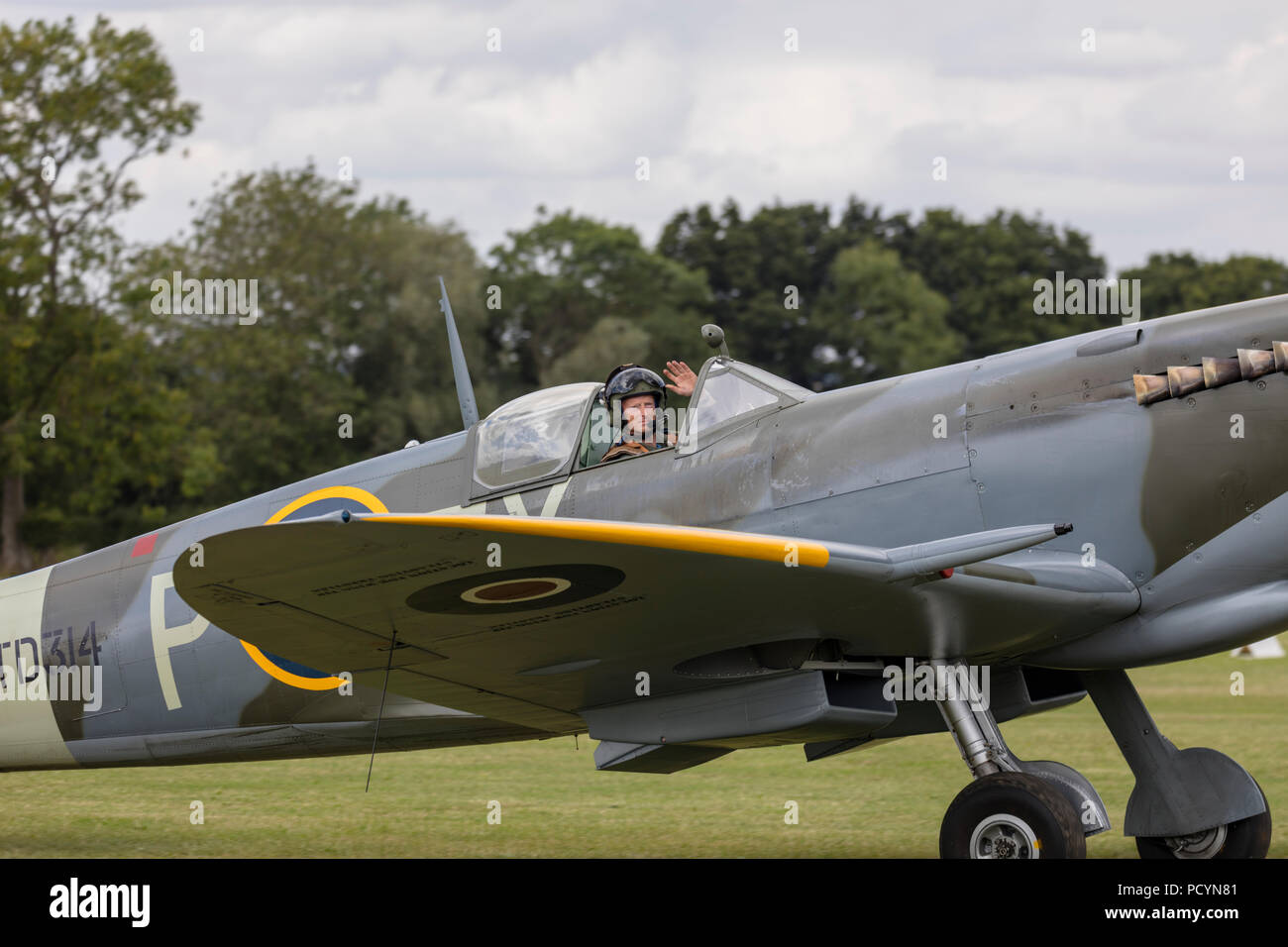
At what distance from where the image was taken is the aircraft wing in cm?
447

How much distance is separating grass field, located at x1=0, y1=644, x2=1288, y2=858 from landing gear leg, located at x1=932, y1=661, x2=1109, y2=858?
4.35ft

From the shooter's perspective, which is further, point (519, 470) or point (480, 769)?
point (480, 769)

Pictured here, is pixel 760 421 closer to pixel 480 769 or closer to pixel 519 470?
pixel 519 470

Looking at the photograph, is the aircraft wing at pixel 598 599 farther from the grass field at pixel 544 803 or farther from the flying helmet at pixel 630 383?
the grass field at pixel 544 803

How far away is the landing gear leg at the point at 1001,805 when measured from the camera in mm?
5211

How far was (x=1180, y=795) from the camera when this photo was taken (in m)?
6.10

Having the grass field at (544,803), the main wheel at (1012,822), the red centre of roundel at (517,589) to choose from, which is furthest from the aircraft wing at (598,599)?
the grass field at (544,803)

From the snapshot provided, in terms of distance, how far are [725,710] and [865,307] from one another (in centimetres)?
5373

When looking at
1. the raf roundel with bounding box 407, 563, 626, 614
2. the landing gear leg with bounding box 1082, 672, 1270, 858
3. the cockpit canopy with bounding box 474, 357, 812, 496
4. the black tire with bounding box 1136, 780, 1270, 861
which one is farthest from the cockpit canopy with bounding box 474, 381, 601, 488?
the black tire with bounding box 1136, 780, 1270, 861

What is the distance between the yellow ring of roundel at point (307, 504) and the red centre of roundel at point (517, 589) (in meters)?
1.71

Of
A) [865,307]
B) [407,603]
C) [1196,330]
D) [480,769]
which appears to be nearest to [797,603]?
A: [407,603]

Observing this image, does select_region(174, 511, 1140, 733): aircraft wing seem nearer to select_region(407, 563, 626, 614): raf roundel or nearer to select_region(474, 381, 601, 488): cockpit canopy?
select_region(407, 563, 626, 614): raf roundel
